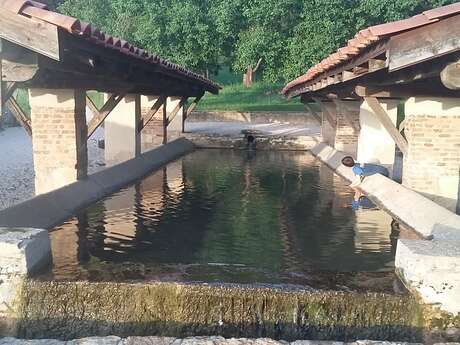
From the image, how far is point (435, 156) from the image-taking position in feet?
27.4

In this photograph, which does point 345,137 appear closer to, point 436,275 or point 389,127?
point 389,127

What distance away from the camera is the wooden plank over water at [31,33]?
5.00 metres

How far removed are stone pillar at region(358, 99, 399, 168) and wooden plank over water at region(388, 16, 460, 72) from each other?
6.34m

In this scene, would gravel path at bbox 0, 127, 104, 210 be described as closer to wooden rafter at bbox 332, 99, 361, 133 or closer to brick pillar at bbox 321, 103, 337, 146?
wooden rafter at bbox 332, 99, 361, 133

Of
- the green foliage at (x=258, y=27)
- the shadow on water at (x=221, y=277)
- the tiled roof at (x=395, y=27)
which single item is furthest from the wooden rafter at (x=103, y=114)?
the green foliage at (x=258, y=27)

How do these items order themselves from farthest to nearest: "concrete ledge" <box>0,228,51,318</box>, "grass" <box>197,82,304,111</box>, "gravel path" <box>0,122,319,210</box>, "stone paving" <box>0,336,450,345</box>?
"grass" <box>197,82,304,111</box>
"gravel path" <box>0,122,319,210</box>
"concrete ledge" <box>0,228,51,318</box>
"stone paving" <box>0,336,450,345</box>

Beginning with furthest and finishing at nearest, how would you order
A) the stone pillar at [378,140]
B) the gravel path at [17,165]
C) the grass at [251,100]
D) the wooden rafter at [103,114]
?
the grass at [251,100]
the gravel path at [17,165]
the stone pillar at [378,140]
the wooden rafter at [103,114]

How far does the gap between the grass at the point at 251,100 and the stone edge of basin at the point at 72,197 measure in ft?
59.6

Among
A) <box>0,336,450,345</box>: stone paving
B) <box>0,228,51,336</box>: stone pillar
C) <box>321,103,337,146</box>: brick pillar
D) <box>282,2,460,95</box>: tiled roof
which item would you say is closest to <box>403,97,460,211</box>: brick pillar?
<box>282,2,460,95</box>: tiled roof

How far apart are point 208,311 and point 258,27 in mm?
23258

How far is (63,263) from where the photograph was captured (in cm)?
586

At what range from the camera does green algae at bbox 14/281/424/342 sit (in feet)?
16.4

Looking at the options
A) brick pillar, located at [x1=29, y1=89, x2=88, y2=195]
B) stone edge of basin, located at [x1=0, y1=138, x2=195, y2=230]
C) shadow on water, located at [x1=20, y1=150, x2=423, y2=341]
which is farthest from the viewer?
brick pillar, located at [x1=29, y1=89, x2=88, y2=195]

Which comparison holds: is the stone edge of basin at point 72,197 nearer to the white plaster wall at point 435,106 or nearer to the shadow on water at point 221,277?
the shadow on water at point 221,277
